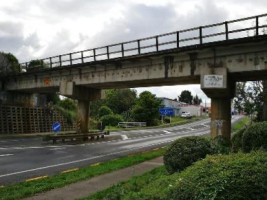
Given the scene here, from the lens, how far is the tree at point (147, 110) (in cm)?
7131

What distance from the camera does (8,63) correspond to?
46031 millimetres

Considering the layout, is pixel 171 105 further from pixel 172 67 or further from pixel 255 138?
pixel 255 138

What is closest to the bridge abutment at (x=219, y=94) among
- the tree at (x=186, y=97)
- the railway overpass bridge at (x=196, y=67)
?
the railway overpass bridge at (x=196, y=67)

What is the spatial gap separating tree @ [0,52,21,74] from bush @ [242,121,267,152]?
37.4m

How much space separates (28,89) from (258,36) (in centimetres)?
2628

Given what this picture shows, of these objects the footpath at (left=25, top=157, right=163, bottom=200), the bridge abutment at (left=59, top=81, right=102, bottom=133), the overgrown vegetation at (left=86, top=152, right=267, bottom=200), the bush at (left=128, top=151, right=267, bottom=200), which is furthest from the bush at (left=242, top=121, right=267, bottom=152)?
the bridge abutment at (left=59, top=81, right=102, bottom=133)

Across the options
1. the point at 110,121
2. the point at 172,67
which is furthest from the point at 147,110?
the point at 172,67

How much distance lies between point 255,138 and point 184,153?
285 cm

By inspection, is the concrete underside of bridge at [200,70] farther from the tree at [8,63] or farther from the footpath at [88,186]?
the tree at [8,63]

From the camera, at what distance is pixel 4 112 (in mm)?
38312

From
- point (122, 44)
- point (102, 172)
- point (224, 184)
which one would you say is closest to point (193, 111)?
point (122, 44)

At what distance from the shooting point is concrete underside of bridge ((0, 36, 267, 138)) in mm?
21297

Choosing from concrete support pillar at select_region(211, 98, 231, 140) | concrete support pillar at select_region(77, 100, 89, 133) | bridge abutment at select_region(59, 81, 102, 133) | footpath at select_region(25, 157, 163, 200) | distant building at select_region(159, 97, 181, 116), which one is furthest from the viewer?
distant building at select_region(159, 97, 181, 116)

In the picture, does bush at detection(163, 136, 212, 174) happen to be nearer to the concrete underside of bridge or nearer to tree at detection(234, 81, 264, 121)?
the concrete underside of bridge
